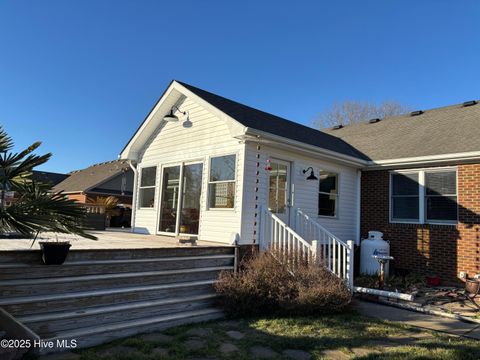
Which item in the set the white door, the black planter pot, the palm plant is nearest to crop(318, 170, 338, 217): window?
the white door

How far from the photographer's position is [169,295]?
572 centimetres

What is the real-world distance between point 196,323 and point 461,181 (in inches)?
269

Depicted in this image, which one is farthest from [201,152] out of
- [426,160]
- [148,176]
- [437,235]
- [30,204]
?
[437,235]

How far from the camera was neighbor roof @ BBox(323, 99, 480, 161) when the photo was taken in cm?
888

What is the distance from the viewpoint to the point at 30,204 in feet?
12.9

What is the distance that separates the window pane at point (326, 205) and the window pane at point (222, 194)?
8.66 feet

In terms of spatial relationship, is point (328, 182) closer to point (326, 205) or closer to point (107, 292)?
point (326, 205)

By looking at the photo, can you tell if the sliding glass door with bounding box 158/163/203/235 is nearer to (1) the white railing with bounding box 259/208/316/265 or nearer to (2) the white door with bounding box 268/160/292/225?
(2) the white door with bounding box 268/160/292/225

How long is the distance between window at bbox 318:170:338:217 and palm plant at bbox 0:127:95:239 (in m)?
6.43

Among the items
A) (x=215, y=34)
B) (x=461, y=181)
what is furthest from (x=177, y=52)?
(x=461, y=181)

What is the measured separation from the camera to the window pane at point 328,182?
938cm

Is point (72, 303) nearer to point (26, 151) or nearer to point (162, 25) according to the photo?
point (26, 151)

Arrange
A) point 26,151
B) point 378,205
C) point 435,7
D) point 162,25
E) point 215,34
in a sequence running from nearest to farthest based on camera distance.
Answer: point 26,151
point 378,205
point 435,7
point 162,25
point 215,34

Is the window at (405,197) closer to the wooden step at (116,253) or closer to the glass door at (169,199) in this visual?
the wooden step at (116,253)
